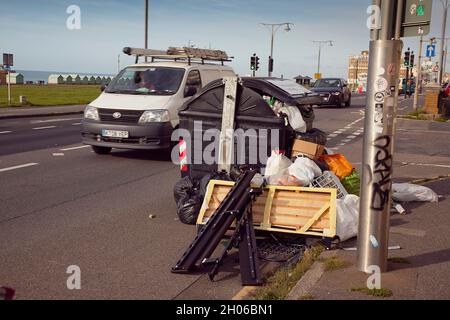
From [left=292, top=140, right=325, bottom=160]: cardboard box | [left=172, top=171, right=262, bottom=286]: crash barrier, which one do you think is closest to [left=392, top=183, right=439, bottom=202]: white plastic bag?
[left=292, top=140, right=325, bottom=160]: cardboard box

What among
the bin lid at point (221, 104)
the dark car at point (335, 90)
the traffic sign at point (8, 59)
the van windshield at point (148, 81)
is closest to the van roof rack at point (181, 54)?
the van windshield at point (148, 81)

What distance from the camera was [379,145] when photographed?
449 centimetres

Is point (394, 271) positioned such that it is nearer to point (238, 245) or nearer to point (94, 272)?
point (238, 245)

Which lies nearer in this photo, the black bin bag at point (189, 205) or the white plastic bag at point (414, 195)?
the black bin bag at point (189, 205)

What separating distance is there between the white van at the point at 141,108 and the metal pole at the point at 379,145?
6868 millimetres

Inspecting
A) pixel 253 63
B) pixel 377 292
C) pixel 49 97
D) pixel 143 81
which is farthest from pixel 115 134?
pixel 253 63

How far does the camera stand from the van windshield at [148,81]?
467 inches

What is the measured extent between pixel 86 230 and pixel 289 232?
231cm

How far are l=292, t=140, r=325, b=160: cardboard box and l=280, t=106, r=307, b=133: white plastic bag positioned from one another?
0.21 meters

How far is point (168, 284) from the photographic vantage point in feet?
15.3

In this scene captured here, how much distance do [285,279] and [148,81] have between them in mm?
8229

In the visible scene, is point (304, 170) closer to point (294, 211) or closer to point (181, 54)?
point (294, 211)

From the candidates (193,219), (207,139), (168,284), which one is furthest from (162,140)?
(168,284)

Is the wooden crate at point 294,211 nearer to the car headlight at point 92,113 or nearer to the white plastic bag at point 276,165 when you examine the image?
the white plastic bag at point 276,165
